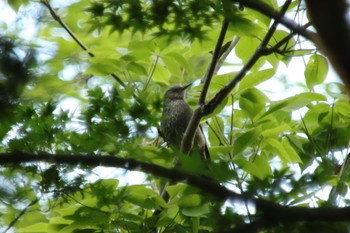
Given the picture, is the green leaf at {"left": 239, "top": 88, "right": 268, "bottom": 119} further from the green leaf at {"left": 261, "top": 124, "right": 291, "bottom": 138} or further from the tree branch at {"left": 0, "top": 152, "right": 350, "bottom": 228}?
the tree branch at {"left": 0, "top": 152, "right": 350, "bottom": 228}

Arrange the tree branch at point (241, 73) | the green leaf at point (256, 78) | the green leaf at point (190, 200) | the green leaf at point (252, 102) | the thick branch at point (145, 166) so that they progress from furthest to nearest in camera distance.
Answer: the green leaf at point (252, 102) < the green leaf at point (256, 78) < the tree branch at point (241, 73) < the green leaf at point (190, 200) < the thick branch at point (145, 166)

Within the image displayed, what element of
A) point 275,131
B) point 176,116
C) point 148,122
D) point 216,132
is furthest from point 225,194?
point 176,116

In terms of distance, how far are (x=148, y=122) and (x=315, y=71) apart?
1.81m

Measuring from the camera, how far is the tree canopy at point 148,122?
210 centimetres

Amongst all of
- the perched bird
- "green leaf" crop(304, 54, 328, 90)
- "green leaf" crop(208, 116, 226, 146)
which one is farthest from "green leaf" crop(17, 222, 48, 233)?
the perched bird

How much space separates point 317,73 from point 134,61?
55.9 inches

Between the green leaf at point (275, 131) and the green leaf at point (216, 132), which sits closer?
the green leaf at point (275, 131)

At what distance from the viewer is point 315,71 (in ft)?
14.0

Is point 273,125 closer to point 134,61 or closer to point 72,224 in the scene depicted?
point 134,61

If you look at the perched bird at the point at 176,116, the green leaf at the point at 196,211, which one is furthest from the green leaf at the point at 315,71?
the perched bird at the point at 176,116

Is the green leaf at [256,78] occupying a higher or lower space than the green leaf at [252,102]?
higher

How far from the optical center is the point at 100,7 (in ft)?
10.2

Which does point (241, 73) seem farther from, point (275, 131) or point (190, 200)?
point (190, 200)

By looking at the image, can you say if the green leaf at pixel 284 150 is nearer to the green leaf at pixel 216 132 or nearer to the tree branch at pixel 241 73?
the tree branch at pixel 241 73
